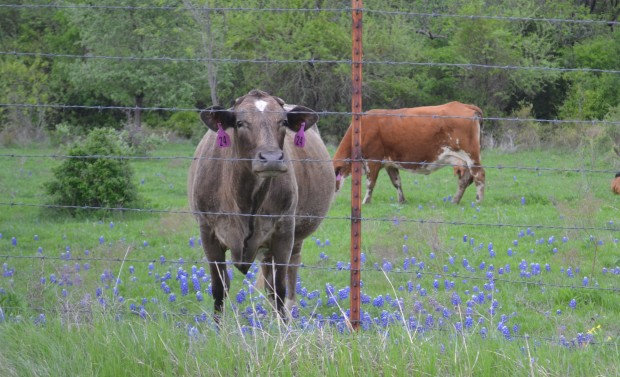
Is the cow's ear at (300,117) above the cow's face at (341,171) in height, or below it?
above

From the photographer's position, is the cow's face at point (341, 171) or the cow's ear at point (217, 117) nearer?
the cow's ear at point (217, 117)

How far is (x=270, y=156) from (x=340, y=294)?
6.74ft

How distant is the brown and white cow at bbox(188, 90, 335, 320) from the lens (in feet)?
Result: 19.7

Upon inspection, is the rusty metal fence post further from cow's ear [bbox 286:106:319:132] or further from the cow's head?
cow's ear [bbox 286:106:319:132]

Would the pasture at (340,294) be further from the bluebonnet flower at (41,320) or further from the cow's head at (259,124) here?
the cow's head at (259,124)

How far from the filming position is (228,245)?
6566 millimetres

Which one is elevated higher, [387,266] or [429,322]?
[429,322]

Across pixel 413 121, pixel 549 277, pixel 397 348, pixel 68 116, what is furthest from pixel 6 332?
pixel 68 116

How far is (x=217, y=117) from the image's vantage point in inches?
239

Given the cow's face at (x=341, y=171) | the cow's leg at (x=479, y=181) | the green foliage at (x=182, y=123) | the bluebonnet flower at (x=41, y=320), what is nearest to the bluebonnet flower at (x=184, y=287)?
the bluebonnet flower at (x=41, y=320)

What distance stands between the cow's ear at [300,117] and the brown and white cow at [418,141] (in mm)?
9920

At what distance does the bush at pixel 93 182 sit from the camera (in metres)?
13.2

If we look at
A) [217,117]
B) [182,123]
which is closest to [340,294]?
[217,117]

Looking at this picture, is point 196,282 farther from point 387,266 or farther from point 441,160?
point 441,160
